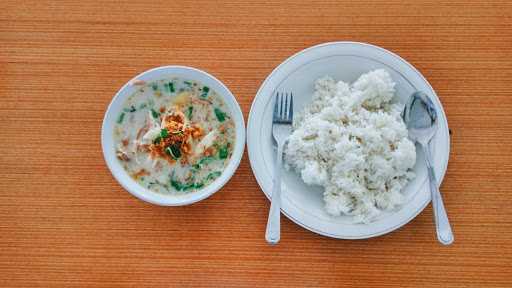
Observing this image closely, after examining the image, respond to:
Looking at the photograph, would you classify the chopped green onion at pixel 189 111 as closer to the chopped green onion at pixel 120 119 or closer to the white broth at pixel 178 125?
the white broth at pixel 178 125

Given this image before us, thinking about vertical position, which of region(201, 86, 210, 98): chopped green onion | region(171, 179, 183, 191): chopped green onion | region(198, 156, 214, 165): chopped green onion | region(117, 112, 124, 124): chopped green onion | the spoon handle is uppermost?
region(201, 86, 210, 98): chopped green onion

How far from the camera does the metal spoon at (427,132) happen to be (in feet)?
5.35

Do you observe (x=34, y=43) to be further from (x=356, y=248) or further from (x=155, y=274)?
(x=356, y=248)

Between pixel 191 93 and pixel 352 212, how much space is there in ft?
2.25

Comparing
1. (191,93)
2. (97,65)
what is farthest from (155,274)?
(97,65)

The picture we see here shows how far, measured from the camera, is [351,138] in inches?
67.4

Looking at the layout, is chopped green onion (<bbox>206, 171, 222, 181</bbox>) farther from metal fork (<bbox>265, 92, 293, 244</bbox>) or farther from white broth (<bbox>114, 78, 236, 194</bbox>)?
metal fork (<bbox>265, 92, 293, 244</bbox>)

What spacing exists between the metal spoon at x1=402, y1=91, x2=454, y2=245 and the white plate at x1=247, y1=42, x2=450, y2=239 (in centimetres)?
4

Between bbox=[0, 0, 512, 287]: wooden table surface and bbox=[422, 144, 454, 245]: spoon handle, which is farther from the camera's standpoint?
bbox=[0, 0, 512, 287]: wooden table surface

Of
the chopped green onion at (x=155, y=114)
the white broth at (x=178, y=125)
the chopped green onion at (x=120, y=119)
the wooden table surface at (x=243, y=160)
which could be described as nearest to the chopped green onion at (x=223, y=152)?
the white broth at (x=178, y=125)

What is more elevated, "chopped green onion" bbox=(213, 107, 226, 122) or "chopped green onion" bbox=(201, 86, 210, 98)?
"chopped green onion" bbox=(201, 86, 210, 98)

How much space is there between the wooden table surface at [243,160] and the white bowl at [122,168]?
0.13 metres

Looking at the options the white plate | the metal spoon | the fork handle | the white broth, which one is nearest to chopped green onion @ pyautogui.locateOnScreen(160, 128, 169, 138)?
the white broth

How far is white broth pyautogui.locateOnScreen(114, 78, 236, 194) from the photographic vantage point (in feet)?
5.53
